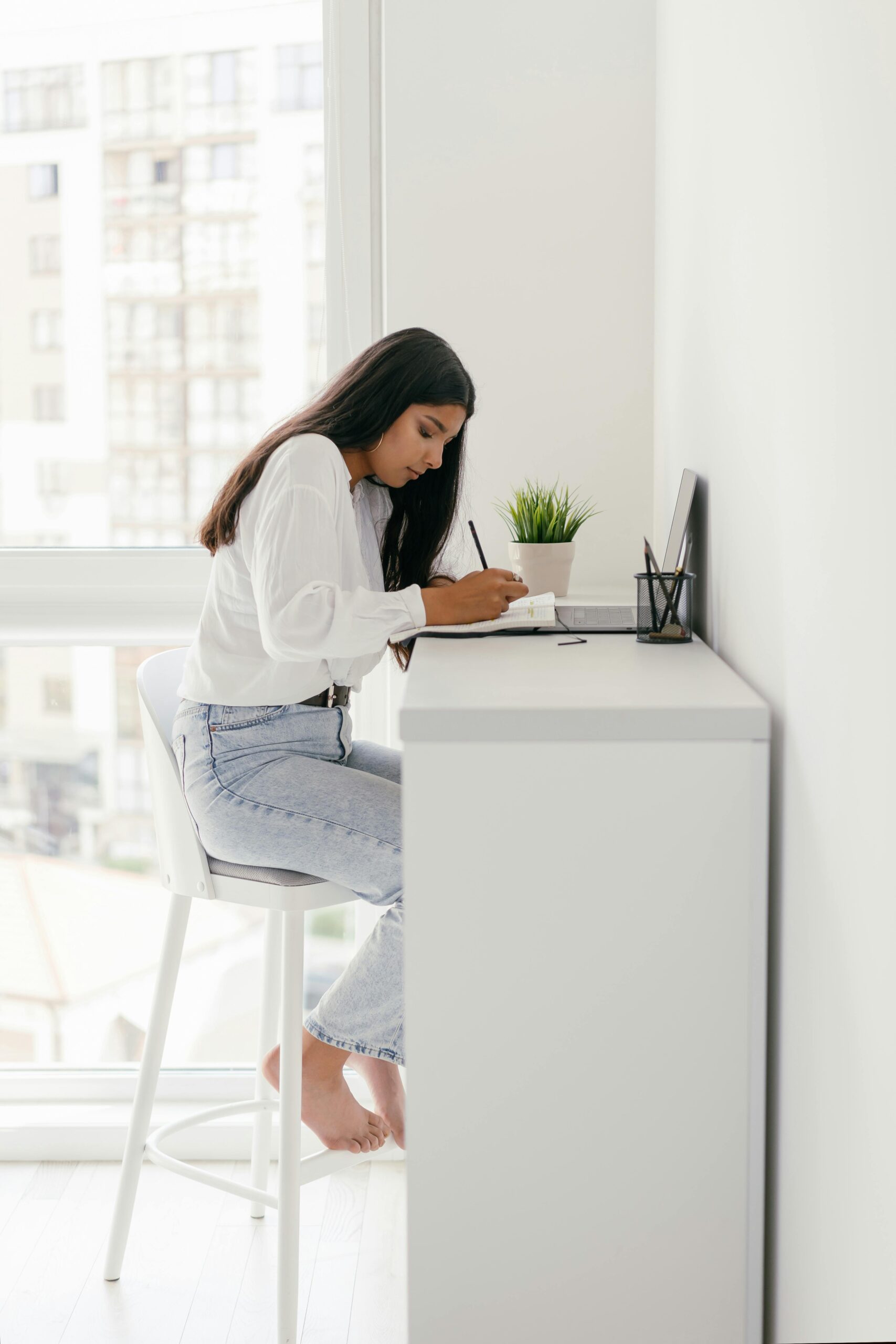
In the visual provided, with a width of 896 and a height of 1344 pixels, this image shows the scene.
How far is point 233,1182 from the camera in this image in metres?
1.70

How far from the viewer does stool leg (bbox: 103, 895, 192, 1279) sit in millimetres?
1733

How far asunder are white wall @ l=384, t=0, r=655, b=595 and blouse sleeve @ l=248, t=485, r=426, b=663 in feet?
2.17

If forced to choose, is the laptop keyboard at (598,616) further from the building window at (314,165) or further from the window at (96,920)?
Answer: the building window at (314,165)

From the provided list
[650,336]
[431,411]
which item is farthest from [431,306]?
[431,411]

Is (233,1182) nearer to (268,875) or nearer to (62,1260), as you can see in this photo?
(62,1260)

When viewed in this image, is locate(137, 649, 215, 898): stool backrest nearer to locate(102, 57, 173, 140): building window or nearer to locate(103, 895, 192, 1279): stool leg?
locate(103, 895, 192, 1279): stool leg

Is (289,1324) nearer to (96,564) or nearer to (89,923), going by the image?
(89,923)

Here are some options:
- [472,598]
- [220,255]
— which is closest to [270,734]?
[472,598]

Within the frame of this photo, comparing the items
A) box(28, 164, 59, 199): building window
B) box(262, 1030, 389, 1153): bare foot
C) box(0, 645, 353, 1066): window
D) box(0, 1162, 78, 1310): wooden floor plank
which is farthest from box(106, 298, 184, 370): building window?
box(0, 1162, 78, 1310): wooden floor plank

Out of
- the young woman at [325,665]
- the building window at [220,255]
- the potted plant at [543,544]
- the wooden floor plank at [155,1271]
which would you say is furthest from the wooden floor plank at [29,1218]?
the building window at [220,255]

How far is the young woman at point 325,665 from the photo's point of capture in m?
1.45

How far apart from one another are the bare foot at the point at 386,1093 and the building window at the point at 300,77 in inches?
64.2

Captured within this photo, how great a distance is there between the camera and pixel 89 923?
2303 millimetres

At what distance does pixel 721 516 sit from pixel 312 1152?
1.40 meters
